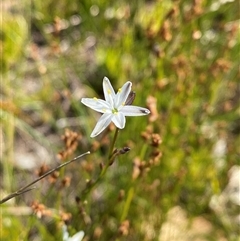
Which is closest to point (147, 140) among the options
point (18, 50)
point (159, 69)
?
point (159, 69)

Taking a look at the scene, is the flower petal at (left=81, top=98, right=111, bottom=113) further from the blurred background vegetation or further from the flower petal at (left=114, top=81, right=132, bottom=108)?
the blurred background vegetation

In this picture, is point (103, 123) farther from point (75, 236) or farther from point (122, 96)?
point (75, 236)

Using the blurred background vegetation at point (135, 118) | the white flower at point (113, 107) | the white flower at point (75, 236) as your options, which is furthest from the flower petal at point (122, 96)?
the white flower at point (75, 236)

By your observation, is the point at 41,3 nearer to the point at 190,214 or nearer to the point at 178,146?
the point at 178,146

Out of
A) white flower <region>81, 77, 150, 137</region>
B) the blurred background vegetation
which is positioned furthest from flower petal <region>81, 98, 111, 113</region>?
the blurred background vegetation

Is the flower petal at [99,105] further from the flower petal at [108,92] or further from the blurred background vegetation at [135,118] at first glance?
the blurred background vegetation at [135,118]

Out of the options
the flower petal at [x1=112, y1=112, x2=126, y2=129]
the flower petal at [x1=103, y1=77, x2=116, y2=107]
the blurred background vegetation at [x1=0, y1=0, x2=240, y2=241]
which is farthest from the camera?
the blurred background vegetation at [x1=0, y1=0, x2=240, y2=241]

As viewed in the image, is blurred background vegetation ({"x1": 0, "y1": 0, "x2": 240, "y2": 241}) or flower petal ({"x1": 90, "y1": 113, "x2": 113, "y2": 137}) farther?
blurred background vegetation ({"x1": 0, "y1": 0, "x2": 240, "y2": 241})

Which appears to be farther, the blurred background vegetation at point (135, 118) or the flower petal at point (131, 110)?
the blurred background vegetation at point (135, 118)
